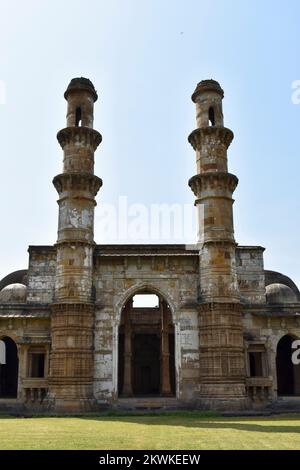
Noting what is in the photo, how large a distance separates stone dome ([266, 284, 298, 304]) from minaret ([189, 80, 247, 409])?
15.9 ft

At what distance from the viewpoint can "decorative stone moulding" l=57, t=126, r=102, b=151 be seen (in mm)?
24516

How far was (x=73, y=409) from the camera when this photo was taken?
21.0 metres

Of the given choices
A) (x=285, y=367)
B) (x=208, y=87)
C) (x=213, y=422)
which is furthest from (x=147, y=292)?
(x=208, y=87)

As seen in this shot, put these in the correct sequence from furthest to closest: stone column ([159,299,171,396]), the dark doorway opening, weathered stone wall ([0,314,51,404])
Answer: the dark doorway opening < stone column ([159,299,171,396]) < weathered stone wall ([0,314,51,404])

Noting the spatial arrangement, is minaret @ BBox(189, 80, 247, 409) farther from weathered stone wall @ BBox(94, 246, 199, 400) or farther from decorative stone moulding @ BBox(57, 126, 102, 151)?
decorative stone moulding @ BBox(57, 126, 102, 151)

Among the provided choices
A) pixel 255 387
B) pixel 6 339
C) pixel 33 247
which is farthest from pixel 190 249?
pixel 6 339

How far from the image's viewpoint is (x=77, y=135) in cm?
2456

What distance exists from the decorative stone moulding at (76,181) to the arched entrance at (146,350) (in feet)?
19.0

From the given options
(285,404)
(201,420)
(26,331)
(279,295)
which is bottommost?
(201,420)

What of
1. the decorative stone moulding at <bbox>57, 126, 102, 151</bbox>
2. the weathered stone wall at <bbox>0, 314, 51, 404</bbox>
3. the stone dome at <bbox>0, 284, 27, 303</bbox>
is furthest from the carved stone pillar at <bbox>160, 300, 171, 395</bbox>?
the decorative stone moulding at <bbox>57, 126, 102, 151</bbox>

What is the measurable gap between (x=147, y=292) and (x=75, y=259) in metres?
4.46

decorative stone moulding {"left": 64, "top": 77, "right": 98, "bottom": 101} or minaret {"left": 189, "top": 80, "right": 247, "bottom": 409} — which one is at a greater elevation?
decorative stone moulding {"left": 64, "top": 77, "right": 98, "bottom": 101}

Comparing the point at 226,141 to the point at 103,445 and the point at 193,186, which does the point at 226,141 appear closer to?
the point at 193,186

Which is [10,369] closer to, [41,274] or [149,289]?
[41,274]
